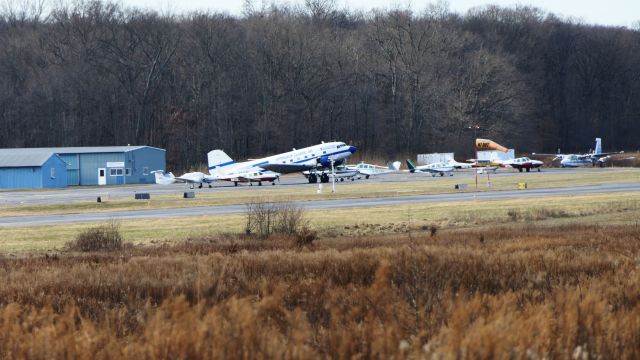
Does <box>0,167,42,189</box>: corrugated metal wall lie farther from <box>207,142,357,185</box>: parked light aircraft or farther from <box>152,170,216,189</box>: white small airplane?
<box>207,142,357,185</box>: parked light aircraft

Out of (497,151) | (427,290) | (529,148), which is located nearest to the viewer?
(427,290)

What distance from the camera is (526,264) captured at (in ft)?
51.3

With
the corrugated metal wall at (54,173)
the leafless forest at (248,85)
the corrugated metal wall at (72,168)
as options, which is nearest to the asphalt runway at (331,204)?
the corrugated metal wall at (54,173)

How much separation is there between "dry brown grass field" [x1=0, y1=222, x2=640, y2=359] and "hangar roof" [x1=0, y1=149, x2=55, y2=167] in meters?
69.5

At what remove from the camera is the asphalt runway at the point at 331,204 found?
44156 millimetres

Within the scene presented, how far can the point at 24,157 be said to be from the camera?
86.4 meters

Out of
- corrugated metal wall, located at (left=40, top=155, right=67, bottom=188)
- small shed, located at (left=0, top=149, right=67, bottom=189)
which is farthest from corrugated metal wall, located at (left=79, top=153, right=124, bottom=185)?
small shed, located at (left=0, top=149, right=67, bottom=189)

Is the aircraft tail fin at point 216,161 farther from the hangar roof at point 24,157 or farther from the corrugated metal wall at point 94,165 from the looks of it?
the hangar roof at point 24,157

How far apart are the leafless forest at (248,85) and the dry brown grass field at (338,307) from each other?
96692 millimetres

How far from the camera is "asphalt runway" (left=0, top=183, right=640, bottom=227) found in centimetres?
4416

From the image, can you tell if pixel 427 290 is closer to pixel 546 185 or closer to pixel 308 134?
pixel 546 185

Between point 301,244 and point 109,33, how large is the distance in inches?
3996

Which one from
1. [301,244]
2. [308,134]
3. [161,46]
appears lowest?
[301,244]

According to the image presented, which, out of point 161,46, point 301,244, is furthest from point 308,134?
point 301,244
